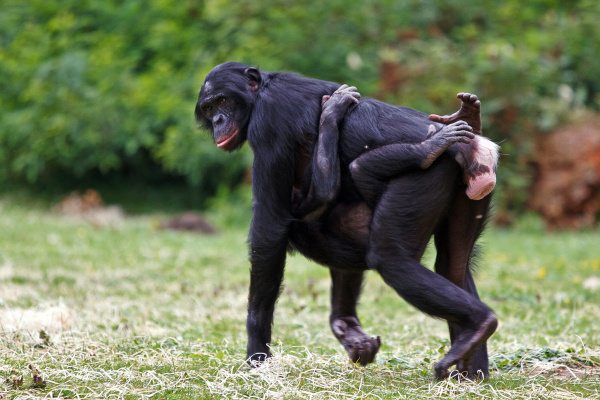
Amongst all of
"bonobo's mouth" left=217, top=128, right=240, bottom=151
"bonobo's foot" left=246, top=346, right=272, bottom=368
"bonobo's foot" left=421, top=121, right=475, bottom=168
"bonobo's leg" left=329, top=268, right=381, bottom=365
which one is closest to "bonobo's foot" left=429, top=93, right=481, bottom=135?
"bonobo's foot" left=421, top=121, right=475, bottom=168

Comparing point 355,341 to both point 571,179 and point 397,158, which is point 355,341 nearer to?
point 397,158

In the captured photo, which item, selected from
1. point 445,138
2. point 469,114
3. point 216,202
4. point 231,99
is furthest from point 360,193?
point 216,202

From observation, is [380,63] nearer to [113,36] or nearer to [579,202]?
[579,202]

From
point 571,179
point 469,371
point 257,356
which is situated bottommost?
point 571,179

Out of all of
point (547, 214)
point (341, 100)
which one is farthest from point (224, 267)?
point (547, 214)

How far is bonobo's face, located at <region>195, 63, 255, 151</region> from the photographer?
3996 millimetres

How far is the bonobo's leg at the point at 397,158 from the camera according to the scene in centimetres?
330

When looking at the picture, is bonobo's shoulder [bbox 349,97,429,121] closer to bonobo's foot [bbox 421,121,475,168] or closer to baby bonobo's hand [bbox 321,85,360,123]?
baby bonobo's hand [bbox 321,85,360,123]

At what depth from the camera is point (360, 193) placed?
3598 millimetres

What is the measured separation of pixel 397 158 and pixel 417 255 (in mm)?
486

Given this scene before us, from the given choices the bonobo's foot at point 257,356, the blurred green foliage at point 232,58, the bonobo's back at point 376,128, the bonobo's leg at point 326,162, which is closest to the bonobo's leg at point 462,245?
the bonobo's back at point 376,128

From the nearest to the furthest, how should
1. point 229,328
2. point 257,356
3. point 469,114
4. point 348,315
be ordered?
point 469,114, point 257,356, point 348,315, point 229,328

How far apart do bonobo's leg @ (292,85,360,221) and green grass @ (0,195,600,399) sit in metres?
0.81

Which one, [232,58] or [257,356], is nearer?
[257,356]
